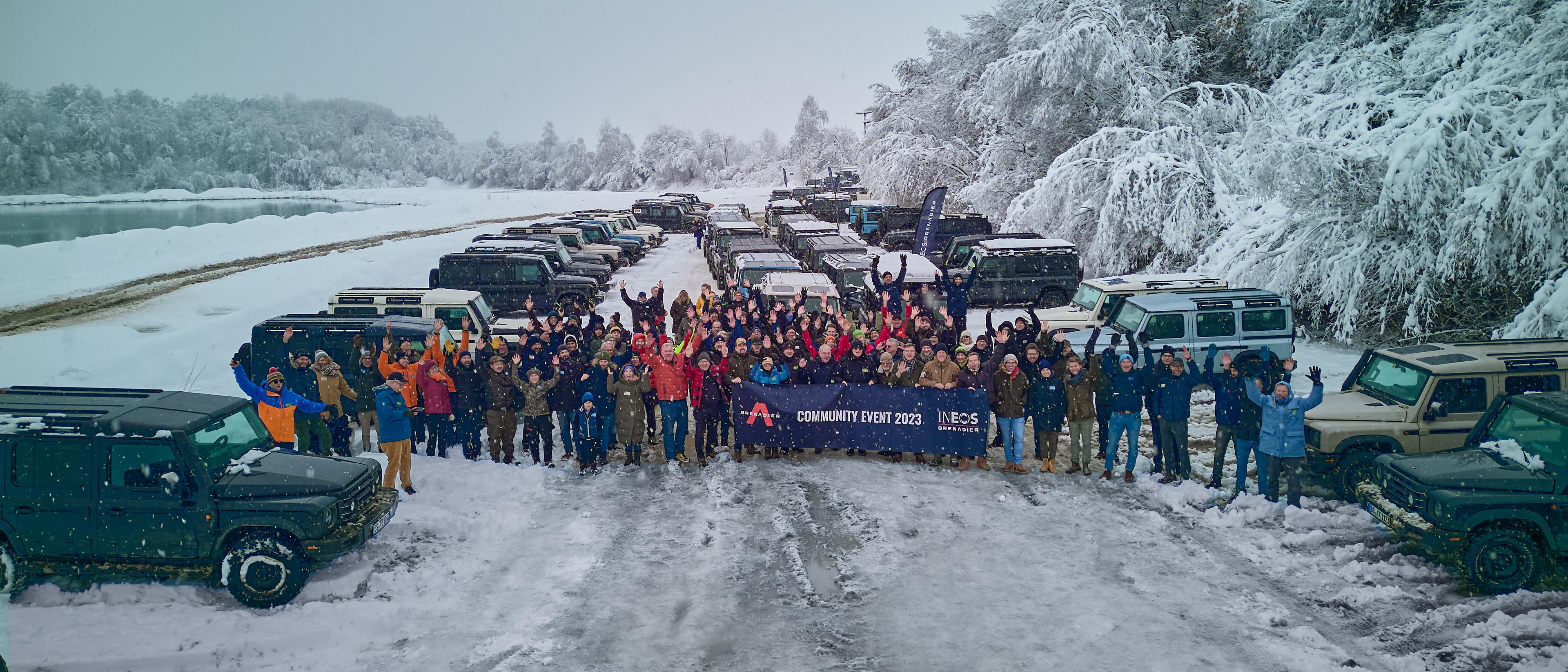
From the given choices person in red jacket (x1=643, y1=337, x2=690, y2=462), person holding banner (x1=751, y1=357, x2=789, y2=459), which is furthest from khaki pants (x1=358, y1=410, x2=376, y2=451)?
person holding banner (x1=751, y1=357, x2=789, y2=459)

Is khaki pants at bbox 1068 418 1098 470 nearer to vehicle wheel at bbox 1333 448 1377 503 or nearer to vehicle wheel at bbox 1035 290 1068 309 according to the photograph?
vehicle wheel at bbox 1333 448 1377 503

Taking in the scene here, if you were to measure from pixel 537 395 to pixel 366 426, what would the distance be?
251 cm

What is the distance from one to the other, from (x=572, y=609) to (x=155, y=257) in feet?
105

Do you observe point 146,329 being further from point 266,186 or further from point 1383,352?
point 266,186

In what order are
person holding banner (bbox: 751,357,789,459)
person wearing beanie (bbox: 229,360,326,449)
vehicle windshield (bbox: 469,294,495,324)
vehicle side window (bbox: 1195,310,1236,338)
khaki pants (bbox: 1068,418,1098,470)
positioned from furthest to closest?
vehicle windshield (bbox: 469,294,495,324)
vehicle side window (bbox: 1195,310,1236,338)
person holding banner (bbox: 751,357,789,459)
khaki pants (bbox: 1068,418,1098,470)
person wearing beanie (bbox: 229,360,326,449)

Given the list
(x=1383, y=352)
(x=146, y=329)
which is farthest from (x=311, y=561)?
(x=146, y=329)

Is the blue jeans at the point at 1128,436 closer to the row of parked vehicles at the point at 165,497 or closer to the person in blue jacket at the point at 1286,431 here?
the person in blue jacket at the point at 1286,431

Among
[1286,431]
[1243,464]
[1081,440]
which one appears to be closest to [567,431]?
[1081,440]

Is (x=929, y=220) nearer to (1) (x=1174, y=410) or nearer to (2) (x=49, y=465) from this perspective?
(1) (x=1174, y=410)

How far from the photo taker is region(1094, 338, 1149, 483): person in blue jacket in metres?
10.7

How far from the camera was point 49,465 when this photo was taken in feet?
23.9

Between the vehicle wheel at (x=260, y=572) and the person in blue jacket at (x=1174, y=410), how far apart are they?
369 inches

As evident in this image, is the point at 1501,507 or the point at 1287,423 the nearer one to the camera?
the point at 1501,507

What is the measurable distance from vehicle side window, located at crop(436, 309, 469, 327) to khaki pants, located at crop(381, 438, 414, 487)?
6.32 meters
